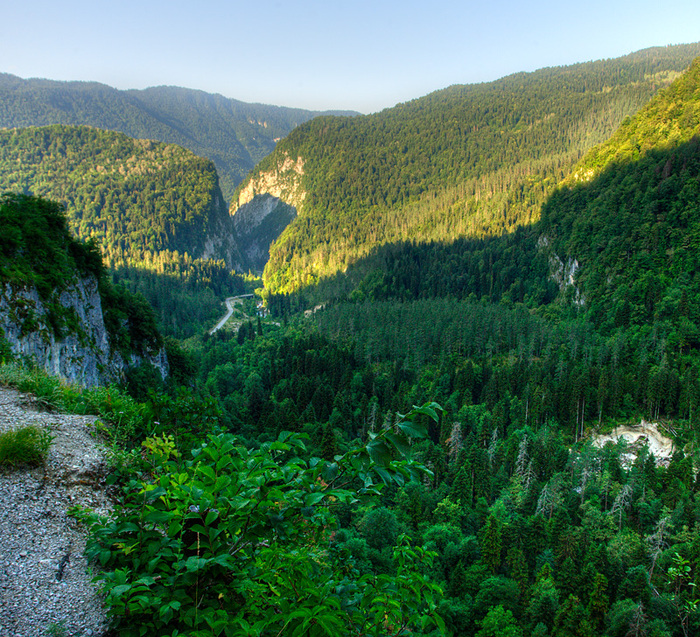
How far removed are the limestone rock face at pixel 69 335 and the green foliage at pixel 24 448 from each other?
383 inches

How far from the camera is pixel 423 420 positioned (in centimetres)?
832

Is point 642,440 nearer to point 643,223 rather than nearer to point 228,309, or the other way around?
point 643,223

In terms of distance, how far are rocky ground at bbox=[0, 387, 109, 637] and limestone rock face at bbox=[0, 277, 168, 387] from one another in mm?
9839

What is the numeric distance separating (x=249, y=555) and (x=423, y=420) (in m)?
5.56

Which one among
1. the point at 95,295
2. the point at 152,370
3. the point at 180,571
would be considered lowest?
the point at 152,370

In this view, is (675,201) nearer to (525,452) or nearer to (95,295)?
(525,452)

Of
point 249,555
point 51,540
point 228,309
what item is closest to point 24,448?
point 51,540

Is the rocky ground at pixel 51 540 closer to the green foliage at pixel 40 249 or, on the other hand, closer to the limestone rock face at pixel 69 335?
the limestone rock face at pixel 69 335

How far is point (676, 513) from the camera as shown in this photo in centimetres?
3594

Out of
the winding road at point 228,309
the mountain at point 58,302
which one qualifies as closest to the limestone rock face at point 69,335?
the mountain at point 58,302

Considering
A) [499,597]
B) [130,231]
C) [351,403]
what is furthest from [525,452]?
[130,231]

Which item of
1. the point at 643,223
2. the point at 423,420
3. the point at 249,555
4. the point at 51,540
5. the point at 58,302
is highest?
the point at 643,223

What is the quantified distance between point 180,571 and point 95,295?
3416cm

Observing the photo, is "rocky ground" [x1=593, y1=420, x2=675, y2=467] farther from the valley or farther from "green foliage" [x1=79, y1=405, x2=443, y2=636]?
"green foliage" [x1=79, y1=405, x2=443, y2=636]
